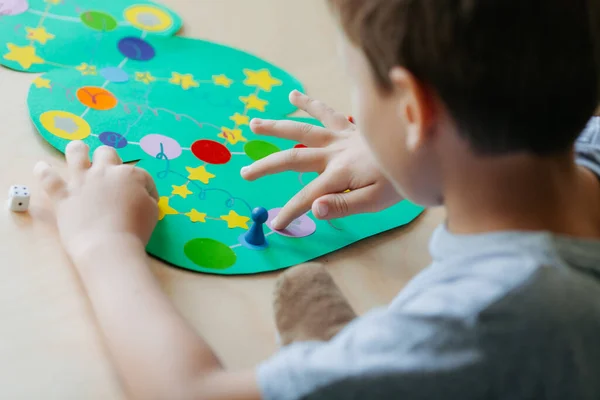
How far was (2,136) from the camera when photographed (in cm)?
67

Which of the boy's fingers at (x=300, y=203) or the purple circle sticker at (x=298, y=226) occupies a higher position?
the boy's fingers at (x=300, y=203)

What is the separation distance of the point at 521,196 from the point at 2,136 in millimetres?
488

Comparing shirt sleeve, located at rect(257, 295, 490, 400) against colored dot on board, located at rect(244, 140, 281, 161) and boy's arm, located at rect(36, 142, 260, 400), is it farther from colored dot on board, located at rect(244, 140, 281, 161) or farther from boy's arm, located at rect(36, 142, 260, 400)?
colored dot on board, located at rect(244, 140, 281, 161)

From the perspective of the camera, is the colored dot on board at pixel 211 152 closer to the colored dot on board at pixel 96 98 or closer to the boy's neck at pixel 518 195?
the colored dot on board at pixel 96 98

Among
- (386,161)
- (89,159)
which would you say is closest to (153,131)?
(89,159)

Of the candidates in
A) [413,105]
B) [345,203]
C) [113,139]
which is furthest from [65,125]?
[413,105]

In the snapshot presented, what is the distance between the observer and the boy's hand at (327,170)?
0.67 metres

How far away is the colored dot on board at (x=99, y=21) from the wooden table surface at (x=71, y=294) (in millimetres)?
137

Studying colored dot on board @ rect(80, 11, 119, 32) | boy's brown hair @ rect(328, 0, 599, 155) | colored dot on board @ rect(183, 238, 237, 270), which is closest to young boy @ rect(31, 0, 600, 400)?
boy's brown hair @ rect(328, 0, 599, 155)

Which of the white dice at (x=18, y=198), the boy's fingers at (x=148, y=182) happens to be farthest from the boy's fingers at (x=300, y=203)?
the white dice at (x=18, y=198)

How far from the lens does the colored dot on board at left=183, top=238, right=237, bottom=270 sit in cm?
61

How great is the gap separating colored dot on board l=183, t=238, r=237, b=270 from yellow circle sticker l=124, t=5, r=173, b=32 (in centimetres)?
37

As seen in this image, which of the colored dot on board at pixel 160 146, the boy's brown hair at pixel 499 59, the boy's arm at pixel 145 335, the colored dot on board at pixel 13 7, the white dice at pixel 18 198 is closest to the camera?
the boy's brown hair at pixel 499 59

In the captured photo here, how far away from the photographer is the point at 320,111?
79 cm
